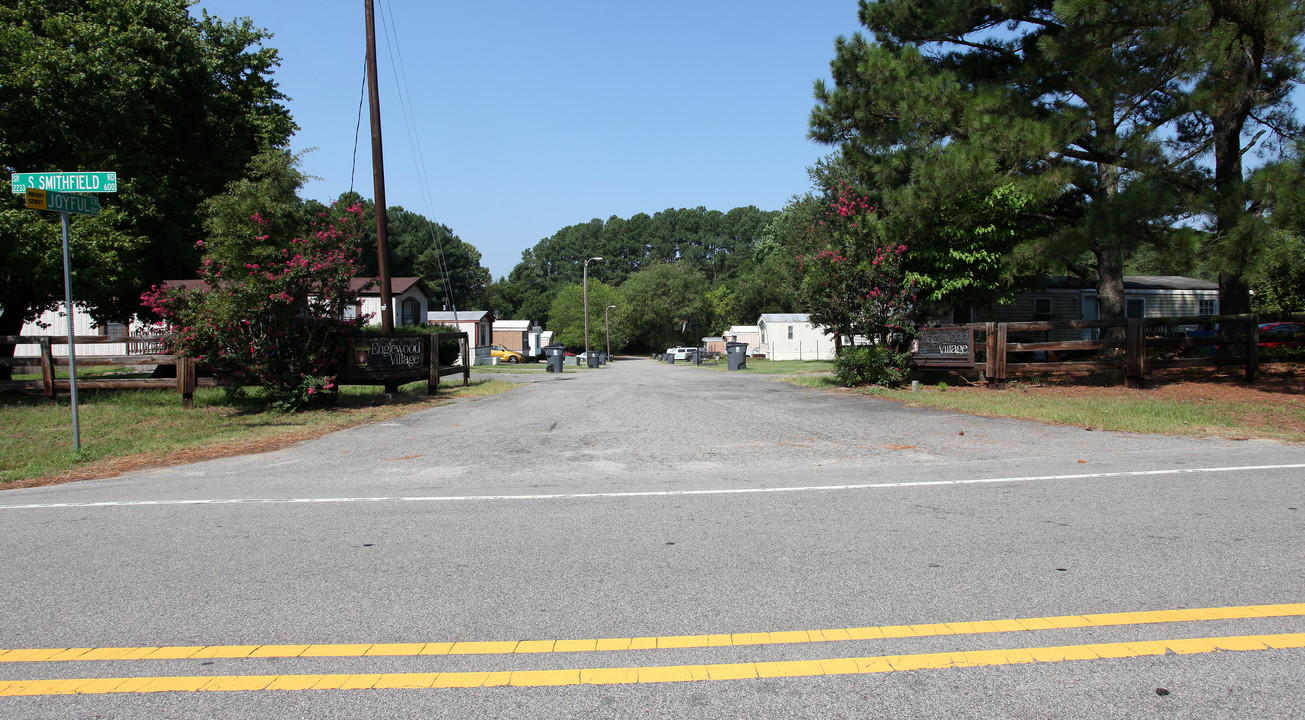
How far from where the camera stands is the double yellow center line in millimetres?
3088

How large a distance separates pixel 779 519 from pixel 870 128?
16.3m

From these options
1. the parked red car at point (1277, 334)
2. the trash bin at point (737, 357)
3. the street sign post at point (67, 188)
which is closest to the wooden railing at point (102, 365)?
the street sign post at point (67, 188)

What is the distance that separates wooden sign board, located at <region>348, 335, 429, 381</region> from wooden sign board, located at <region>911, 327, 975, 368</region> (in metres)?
12.1

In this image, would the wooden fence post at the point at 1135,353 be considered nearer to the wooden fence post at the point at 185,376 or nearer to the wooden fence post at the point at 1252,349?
the wooden fence post at the point at 1252,349

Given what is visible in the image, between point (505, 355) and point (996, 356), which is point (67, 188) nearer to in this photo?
point (996, 356)

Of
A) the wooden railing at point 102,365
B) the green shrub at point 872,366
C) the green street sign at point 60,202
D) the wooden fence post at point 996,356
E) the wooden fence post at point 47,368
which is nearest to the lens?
the green street sign at point 60,202

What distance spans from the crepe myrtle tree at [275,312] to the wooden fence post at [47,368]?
2809 millimetres

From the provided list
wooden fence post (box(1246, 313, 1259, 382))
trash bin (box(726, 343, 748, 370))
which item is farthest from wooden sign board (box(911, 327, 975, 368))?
trash bin (box(726, 343, 748, 370))

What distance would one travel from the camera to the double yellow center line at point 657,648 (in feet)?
10.1

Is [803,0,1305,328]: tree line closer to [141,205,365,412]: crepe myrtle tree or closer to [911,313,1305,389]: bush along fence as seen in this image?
[911,313,1305,389]: bush along fence

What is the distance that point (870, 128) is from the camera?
19219 mm

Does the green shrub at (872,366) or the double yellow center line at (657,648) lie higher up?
the green shrub at (872,366)

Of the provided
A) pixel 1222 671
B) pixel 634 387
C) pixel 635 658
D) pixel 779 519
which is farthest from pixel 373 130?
pixel 1222 671

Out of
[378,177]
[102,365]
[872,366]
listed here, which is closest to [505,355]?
[378,177]
